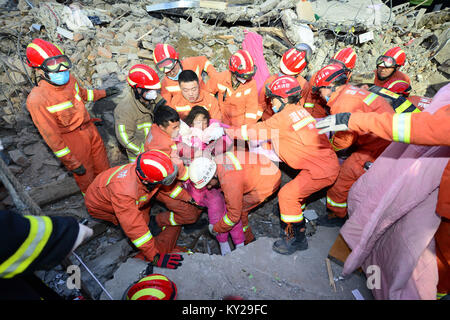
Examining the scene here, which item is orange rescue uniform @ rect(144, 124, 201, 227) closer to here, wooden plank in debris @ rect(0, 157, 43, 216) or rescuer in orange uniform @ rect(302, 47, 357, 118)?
wooden plank in debris @ rect(0, 157, 43, 216)

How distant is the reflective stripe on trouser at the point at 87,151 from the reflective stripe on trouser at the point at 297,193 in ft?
9.73

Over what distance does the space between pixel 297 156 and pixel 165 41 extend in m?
5.01

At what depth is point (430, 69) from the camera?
600 centimetres

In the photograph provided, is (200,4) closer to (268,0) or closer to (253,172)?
(268,0)

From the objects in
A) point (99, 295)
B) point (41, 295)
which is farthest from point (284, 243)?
point (41, 295)

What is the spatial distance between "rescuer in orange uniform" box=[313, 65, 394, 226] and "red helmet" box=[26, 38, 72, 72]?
3.62m

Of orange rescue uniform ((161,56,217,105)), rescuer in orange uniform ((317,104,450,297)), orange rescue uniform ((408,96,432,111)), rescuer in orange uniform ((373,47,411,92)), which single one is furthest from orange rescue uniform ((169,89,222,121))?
orange rescue uniform ((408,96,432,111))

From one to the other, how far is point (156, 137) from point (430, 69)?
6.98 m

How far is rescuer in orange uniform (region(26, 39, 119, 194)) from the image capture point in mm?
3094

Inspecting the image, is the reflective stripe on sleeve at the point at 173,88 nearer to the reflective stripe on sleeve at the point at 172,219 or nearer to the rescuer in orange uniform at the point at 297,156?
the rescuer in orange uniform at the point at 297,156

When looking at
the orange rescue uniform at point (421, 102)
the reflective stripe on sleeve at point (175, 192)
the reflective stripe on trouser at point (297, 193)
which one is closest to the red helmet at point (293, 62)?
the orange rescue uniform at point (421, 102)

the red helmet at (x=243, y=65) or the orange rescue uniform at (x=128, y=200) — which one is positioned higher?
the red helmet at (x=243, y=65)

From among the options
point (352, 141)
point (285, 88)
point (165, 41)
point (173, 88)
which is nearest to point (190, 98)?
point (173, 88)

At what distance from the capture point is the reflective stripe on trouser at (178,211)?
343cm
